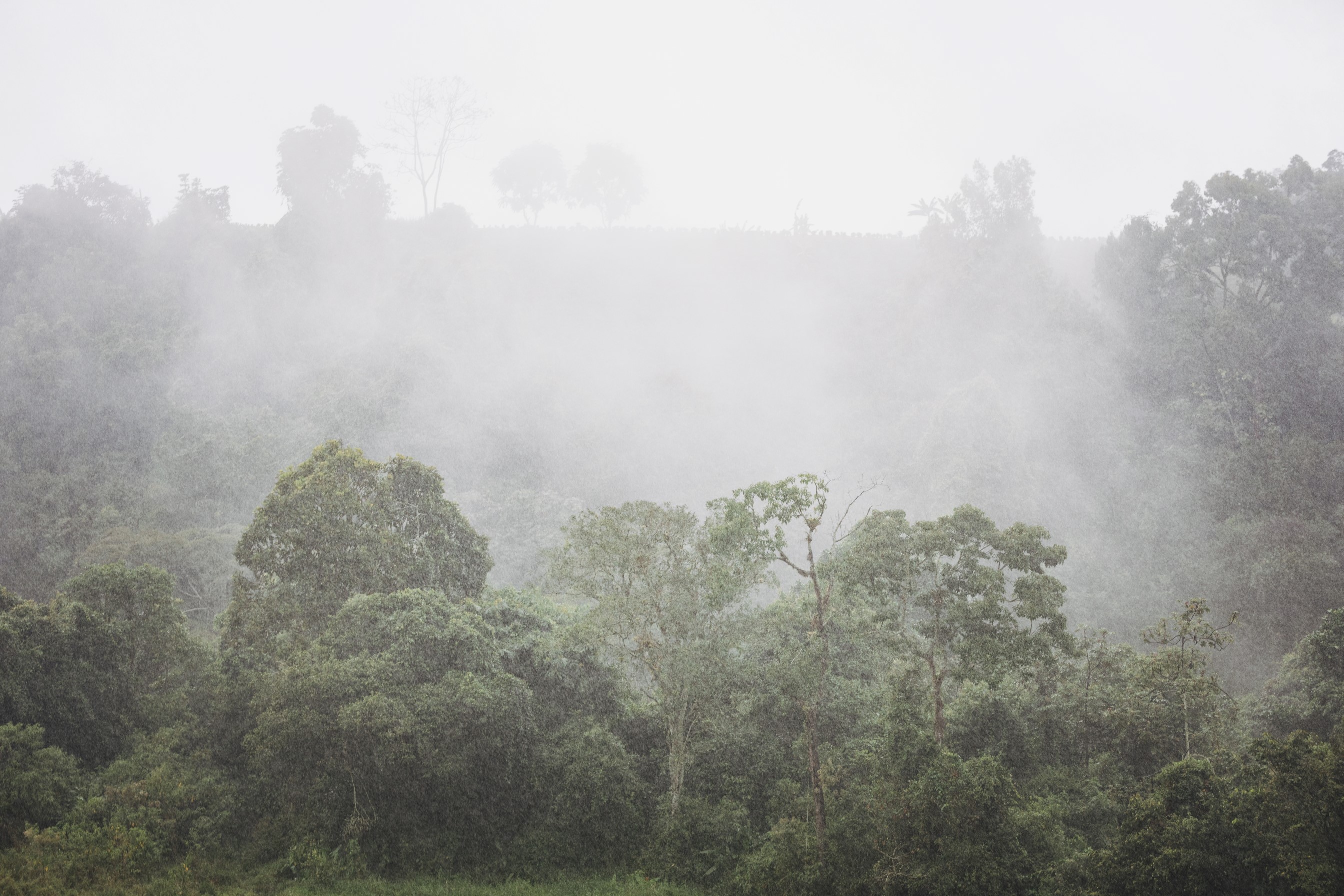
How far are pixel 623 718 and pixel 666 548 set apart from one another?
23.9 feet

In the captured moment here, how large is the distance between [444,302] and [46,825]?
47722mm

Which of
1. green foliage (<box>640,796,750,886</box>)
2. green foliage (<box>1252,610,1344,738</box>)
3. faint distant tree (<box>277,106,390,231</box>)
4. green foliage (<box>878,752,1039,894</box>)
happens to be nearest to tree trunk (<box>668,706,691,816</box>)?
green foliage (<box>640,796,750,886</box>)

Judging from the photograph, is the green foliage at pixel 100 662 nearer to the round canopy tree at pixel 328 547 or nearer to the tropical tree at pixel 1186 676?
the round canopy tree at pixel 328 547

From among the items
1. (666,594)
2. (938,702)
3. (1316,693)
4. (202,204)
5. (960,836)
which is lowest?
(960,836)

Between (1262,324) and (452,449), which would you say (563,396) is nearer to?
(452,449)

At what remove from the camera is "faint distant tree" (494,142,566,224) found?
263 ft

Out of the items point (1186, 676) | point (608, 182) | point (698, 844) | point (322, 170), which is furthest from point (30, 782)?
point (608, 182)

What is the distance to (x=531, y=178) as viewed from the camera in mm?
80250

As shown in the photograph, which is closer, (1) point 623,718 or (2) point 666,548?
(2) point 666,548

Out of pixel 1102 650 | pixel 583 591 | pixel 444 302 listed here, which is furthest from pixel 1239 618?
pixel 444 302

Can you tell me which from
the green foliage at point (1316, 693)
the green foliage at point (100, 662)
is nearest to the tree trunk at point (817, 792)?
the green foliage at point (1316, 693)

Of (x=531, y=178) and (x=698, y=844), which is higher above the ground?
(x=531, y=178)

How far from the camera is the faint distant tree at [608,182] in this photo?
265ft

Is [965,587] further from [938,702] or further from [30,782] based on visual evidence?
[30,782]
